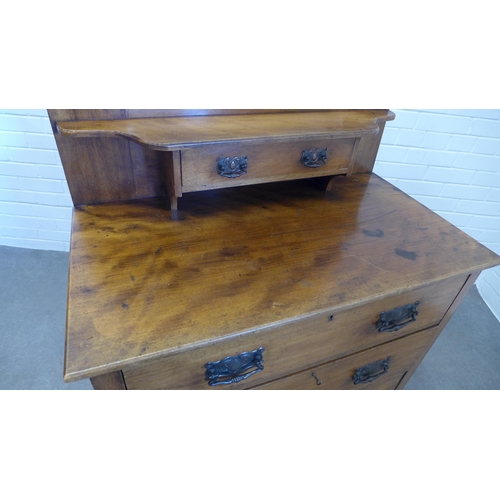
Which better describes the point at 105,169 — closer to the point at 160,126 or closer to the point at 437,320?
the point at 160,126

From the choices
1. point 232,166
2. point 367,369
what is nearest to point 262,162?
point 232,166

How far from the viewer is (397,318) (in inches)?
33.2

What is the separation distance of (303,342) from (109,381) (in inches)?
16.0

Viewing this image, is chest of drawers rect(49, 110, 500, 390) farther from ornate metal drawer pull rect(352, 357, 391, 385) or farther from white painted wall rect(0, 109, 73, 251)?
white painted wall rect(0, 109, 73, 251)

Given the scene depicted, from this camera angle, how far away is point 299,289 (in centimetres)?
68

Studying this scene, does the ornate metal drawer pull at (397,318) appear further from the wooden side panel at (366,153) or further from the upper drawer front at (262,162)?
the wooden side panel at (366,153)

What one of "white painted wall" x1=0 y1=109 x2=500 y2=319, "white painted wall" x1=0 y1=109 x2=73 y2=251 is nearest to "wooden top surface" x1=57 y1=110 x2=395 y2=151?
"white painted wall" x1=0 y1=109 x2=500 y2=319

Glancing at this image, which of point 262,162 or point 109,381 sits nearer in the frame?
point 109,381

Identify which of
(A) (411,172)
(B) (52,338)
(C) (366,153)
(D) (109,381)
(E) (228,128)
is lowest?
(B) (52,338)

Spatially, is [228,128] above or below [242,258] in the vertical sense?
above

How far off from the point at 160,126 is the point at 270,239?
38cm

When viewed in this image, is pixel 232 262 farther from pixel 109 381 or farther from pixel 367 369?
pixel 367 369

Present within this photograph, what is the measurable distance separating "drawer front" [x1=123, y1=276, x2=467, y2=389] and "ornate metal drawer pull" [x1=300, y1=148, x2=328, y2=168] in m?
0.39

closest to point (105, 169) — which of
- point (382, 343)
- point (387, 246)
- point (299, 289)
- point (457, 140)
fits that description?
point (299, 289)
